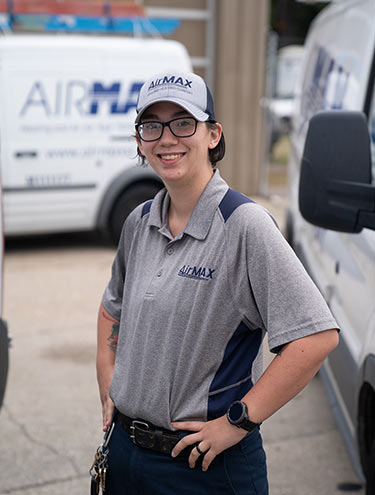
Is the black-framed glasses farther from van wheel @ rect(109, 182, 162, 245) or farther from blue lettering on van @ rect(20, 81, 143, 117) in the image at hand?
van wheel @ rect(109, 182, 162, 245)

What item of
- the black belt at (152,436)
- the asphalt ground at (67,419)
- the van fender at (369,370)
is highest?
the black belt at (152,436)

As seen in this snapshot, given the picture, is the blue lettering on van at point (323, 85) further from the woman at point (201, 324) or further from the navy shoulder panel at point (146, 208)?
the woman at point (201, 324)

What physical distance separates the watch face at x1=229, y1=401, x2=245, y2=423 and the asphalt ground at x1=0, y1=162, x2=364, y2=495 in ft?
5.61

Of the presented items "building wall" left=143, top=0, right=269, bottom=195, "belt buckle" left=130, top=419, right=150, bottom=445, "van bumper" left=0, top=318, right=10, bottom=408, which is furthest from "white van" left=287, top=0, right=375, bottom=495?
"building wall" left=143, top=0, right=269, bottom=195

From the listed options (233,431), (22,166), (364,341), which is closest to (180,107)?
(233,431)

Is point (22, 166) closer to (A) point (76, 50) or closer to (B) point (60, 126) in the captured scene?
(B) point (60, 126)

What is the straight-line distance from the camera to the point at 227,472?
1.74m

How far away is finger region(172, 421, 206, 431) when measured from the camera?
1.69m

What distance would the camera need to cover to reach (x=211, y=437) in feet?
5.49

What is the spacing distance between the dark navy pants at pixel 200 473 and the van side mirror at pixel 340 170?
0.90m

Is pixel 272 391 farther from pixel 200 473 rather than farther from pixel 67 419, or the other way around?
pixel 67 419

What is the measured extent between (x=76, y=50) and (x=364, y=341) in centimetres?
563

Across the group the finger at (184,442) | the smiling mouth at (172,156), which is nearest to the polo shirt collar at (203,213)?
the smiling mouth at (172,156)

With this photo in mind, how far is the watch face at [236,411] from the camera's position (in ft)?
5.37
